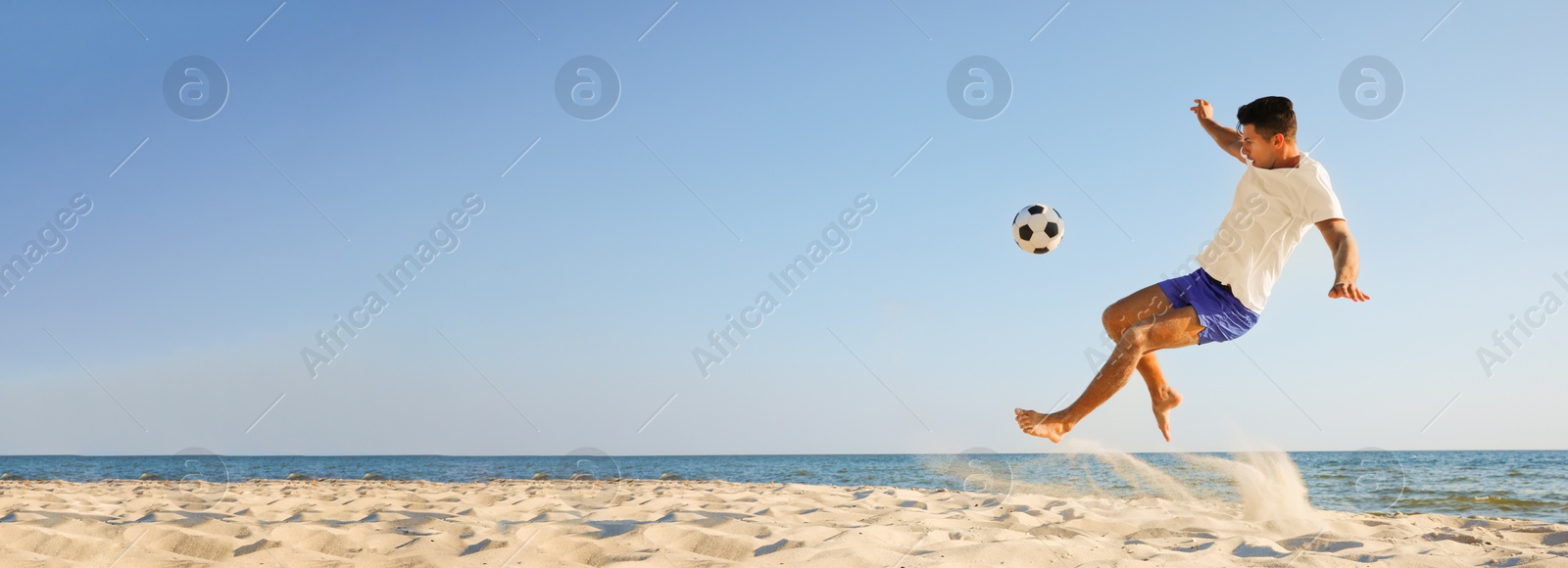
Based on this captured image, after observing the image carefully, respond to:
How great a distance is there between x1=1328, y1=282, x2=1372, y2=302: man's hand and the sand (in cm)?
194

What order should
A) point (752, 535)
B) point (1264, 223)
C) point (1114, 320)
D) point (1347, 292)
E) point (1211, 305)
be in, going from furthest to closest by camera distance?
point (752, 535) < point (1114, 320) < point (1211, 305) < point (1264, 223) < point (1347, 292)

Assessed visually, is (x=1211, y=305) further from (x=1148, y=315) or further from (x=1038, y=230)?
(x=1038, y=230)

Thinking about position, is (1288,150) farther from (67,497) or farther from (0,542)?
(67,497)

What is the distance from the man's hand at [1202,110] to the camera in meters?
4.96

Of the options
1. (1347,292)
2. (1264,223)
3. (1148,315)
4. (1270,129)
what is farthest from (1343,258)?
(1148,315)

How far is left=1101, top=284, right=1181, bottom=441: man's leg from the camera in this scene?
4.56 meters

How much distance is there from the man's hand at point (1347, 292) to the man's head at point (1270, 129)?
2.53 ft

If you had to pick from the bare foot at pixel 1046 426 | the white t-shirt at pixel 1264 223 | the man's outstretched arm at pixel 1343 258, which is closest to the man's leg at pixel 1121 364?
the bare foot at pixel 1046 426

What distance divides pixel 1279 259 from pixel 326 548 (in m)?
5.63

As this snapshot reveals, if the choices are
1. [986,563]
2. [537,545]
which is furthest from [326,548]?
[986,563]

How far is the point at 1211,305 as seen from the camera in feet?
14.5

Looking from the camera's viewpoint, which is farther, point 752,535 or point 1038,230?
point 1038,230

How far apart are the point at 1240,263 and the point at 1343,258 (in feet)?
1.80

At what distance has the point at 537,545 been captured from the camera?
5215 mm
